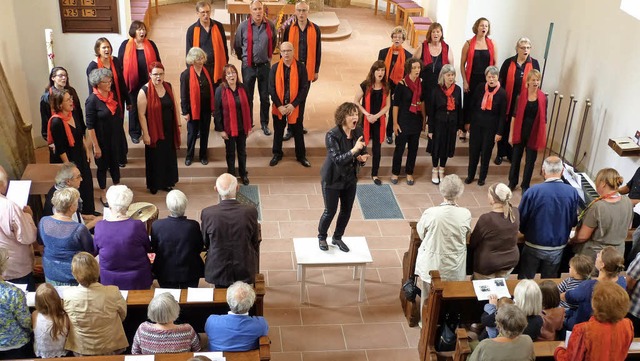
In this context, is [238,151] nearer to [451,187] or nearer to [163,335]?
[451,187]

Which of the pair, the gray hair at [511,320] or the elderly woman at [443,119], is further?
the elderly woman at [443,119]

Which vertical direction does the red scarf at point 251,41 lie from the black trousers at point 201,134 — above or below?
above

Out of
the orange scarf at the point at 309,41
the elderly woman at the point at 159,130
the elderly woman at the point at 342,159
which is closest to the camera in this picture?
the elderly woman at the point at 342,159

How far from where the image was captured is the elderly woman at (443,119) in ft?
25.9

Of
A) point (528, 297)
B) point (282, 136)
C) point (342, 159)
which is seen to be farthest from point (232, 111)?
point (528, 297)

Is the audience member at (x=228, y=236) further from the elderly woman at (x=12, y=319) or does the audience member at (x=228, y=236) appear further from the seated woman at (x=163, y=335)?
the elderly woman at (x=12, y=319)

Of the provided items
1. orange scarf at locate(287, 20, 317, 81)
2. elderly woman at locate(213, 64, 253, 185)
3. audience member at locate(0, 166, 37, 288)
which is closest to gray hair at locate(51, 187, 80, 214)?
audience member at locate(0, 166, 37, 288)

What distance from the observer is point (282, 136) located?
8.59 m

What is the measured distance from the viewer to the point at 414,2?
1408 cm

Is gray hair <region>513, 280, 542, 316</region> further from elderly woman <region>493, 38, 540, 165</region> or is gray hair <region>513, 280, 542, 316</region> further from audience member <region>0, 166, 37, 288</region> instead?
elderly woman <region>493, 38, 540, 165</region>

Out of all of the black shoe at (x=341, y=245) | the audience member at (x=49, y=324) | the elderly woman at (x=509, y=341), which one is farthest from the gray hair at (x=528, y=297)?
the audience member at (x=49, y=324)

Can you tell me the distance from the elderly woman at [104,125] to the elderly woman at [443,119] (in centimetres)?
346

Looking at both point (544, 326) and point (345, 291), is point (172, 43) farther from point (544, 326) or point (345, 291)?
point (544, 326)

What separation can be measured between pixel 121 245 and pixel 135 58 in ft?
11.6
